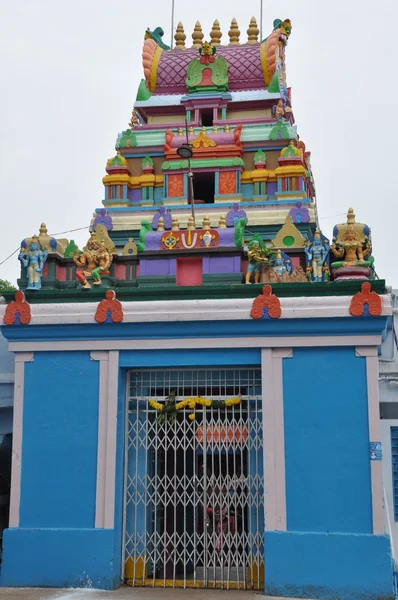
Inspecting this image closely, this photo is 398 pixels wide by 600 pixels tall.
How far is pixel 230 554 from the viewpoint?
9.86 meters

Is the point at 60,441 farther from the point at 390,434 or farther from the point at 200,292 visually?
the point at 390,434

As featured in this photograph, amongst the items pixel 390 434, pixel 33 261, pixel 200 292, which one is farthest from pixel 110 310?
pixel 390 434

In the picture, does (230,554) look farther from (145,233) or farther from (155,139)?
(155,139)

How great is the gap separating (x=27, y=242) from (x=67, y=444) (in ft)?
12.8

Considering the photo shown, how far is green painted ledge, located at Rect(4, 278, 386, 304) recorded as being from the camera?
9.98 metres

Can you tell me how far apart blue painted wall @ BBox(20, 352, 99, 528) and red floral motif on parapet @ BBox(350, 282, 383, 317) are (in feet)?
12.4

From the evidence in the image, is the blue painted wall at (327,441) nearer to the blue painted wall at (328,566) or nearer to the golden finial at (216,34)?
the blue painted wall at (328,566)

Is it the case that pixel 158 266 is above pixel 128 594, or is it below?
above

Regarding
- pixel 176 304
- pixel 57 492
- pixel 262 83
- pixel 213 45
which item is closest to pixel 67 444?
pixel 57 492

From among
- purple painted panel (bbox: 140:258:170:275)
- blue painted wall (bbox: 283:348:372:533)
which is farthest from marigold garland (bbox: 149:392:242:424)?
purple painted panel (bbox: 140:258:170:275)

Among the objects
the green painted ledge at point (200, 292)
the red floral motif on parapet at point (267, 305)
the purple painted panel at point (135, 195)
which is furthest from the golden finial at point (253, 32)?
the red floral motif on parapet at point (267, 305)

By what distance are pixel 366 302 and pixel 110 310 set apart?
3.64 metres

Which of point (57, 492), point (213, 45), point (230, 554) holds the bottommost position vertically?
point (230, 554)

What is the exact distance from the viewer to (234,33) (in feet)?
59.9
